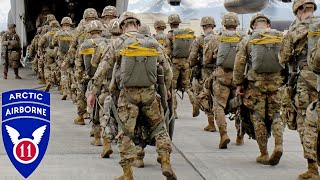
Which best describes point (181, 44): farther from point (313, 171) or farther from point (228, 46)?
point (313, 171)

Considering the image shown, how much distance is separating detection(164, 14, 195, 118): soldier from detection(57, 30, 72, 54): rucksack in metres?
2.54

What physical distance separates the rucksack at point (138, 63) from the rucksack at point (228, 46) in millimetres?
2212

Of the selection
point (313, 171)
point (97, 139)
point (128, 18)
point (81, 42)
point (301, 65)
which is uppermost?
point (128, 18)

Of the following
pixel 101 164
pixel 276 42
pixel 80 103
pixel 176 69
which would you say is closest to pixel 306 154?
pixel 276 42

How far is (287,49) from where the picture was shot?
5707mm

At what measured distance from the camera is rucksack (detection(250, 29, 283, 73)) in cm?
618

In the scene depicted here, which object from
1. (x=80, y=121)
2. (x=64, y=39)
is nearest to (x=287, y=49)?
(x=80, y=121)

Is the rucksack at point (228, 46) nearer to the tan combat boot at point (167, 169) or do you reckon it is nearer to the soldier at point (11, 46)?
the tan combat boot at point (167, 169)

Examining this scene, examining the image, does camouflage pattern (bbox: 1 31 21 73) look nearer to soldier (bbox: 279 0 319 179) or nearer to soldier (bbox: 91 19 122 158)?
soldier (bbox: 91 19 122 158)

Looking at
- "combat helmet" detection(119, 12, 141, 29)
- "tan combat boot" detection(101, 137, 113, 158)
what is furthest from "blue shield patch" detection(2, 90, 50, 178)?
"tan combat boot" detection(101, 137, 113, 158)

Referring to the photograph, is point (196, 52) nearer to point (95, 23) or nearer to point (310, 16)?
point (95, 23)

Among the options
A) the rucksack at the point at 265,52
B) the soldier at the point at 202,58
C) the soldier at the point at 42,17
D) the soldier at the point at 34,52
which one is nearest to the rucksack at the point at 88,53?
the soldier at the point at 202,58

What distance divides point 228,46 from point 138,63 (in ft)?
7.84

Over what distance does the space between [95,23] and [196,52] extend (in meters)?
2.05
